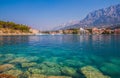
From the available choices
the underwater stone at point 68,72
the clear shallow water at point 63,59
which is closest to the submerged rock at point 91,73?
the clear shallow water at point 63,59

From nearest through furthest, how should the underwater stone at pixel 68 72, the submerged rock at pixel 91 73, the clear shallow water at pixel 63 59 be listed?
the submerged rock at pixel 91 73 → the underwater stone at pixel 68 72 → the clear shallow water at pixel 63 59

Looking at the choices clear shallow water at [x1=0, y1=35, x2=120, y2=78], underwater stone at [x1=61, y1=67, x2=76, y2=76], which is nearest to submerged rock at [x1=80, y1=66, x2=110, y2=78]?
clear shallow water at [x1=0, y1=35, x2=120, y2=78]

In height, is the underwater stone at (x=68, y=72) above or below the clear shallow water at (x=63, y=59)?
below

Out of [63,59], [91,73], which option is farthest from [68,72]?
[63,59]

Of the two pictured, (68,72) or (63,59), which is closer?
(68,72)

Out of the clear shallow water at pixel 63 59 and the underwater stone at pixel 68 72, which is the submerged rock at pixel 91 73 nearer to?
the clear shallow water at pixel 63 59

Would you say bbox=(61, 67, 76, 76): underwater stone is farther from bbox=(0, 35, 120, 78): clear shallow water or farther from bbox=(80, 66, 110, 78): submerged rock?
bbox=(80, 66, 110, 78): submerged rock

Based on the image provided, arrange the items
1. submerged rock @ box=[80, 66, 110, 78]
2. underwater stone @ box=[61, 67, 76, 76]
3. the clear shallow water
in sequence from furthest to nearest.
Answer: the clear shallow water → underwater stone @ box=[61, 67, 76, 76] → submerged rock @ box=[80, 66, 110, 78]

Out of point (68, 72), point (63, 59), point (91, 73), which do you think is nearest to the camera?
point (91, 73)

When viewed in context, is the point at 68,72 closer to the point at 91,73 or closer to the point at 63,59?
the point at 91,73

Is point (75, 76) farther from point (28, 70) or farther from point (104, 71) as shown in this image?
point (28, 70)

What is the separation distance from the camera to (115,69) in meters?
22.4

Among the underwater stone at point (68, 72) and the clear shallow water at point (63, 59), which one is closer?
the underwater stone at point (68, 72)

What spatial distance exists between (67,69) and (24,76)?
6.17m
